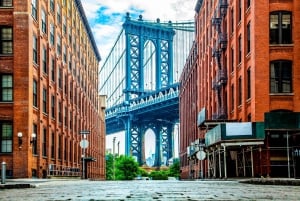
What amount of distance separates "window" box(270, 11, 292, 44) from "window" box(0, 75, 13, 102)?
17648mm

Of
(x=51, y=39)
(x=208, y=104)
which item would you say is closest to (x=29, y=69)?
(x=51, y=39)

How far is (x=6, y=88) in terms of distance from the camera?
129 feet

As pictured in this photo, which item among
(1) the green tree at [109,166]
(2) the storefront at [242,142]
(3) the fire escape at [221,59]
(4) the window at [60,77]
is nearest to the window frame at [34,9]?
(4) the window at [60,77]

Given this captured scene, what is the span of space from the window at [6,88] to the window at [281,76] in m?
17.3

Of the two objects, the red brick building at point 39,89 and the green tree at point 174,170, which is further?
the green tree at point 174,170

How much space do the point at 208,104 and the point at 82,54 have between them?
76.7ft

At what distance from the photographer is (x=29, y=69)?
1566 inches

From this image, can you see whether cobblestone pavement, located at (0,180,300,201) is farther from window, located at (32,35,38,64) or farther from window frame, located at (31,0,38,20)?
window frame, located at (31,0,38,20)

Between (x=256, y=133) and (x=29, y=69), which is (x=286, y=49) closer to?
(x=256, y=133)

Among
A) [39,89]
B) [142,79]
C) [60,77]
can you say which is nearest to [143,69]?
[142,79]

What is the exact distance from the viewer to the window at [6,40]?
130 ft

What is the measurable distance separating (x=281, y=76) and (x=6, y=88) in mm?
18206

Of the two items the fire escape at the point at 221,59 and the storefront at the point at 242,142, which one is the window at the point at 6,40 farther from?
the fire escape at the point at 221,59

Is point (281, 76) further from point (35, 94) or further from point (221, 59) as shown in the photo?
point (35, 94)
